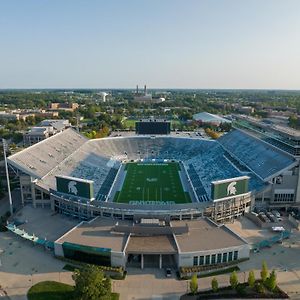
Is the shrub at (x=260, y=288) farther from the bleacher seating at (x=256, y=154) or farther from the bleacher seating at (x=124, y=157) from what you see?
the bleacher seating at (x=256, y=154)

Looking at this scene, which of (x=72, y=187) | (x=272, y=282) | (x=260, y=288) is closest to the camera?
(x=272, y=282)

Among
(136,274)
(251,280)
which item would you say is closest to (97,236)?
(136,274)

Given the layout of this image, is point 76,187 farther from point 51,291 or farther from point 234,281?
point 234,281

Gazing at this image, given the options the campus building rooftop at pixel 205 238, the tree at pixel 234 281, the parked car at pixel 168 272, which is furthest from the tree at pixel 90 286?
the tree at pixel 234 281

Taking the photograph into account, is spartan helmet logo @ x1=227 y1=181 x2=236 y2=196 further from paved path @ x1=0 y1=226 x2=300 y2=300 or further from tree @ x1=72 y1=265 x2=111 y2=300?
tree @ x1=72 y1=265 x2=111 y2=300

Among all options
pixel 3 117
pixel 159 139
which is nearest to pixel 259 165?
pixel 159 139

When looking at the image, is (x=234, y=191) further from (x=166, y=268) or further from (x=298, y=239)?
(x=166, y=268)

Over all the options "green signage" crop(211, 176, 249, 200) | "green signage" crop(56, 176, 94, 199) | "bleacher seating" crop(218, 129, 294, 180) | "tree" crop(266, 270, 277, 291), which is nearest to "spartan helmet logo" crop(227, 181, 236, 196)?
"green signage" crop(211, 176, 249, 200)
